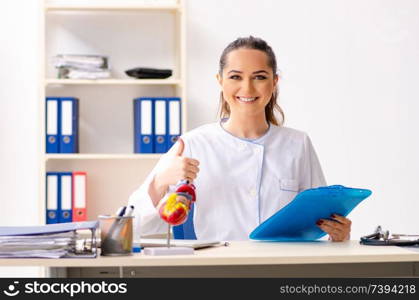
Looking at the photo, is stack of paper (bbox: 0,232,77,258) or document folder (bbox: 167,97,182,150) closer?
stack of paper (bbox: 0,232,77,258)

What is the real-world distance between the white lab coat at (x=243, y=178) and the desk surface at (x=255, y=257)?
530mm

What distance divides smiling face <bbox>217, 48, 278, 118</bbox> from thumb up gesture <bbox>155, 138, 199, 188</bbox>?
44 centimetres

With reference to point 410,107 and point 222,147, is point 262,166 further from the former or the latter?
point 410,107

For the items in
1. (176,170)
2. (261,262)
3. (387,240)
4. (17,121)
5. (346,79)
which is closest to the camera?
(261,262)

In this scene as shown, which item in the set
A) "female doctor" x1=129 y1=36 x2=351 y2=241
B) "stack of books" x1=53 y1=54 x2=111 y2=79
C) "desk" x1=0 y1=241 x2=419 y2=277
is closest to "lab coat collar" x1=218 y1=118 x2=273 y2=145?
"female doctor" x1=129 y1=36 x2=351 y2=241

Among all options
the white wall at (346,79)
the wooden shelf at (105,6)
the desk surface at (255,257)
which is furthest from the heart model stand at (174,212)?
the white wall at (346,79)

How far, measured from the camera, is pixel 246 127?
2.80 meters

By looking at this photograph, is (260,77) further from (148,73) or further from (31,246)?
(148,73)

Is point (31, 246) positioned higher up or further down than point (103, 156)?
further down

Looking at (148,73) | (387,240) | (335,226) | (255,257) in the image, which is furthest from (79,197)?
(255,257)

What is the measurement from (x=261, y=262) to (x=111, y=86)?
2.85 m

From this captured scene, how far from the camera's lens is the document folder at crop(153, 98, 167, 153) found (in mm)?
4320

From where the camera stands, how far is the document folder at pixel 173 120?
170 inches

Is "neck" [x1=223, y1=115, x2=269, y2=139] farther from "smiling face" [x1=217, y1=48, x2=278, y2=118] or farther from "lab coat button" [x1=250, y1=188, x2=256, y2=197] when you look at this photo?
"lab coat button" [x1=250, y1=188, x2=256, y2=197]
